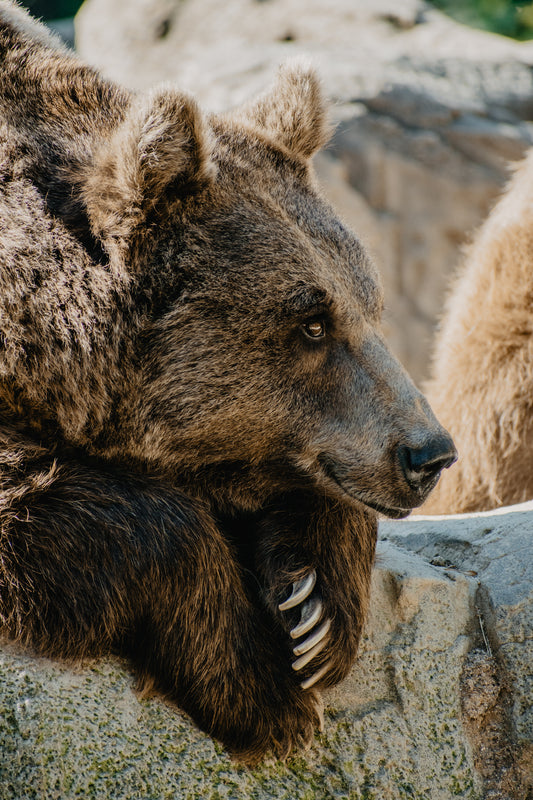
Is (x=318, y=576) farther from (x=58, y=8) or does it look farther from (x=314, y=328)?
(x=58, y=8)

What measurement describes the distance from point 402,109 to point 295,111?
7.74 metres

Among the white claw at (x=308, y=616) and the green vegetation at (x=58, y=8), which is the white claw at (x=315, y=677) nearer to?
the white claw at (x=308, y=616)

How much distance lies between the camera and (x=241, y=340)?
9.92 ft

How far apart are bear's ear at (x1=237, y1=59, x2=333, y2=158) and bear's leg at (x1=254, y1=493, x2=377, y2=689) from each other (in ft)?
4.80

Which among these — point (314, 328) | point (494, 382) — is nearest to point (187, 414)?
point (314, 328)

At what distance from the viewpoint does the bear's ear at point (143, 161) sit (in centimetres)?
288

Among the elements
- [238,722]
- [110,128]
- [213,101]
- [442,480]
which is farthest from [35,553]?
[213,101]

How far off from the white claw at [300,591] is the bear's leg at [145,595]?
119 mm

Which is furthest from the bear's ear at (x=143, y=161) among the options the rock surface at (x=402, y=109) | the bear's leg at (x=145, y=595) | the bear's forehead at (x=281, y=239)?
the rock surface at (x=402, y=109)

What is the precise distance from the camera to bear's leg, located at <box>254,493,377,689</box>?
2893 mm

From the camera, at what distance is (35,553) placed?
103 inches

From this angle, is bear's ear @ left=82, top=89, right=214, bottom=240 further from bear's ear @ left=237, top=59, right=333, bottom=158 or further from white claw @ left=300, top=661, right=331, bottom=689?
white claw @ left=300, top=661, right=331, bottom=689

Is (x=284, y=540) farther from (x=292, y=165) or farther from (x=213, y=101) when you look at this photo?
(x=213, y=101)

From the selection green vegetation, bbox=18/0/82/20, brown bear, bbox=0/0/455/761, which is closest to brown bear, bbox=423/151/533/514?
brown bear, bbox=0/0/455/761
